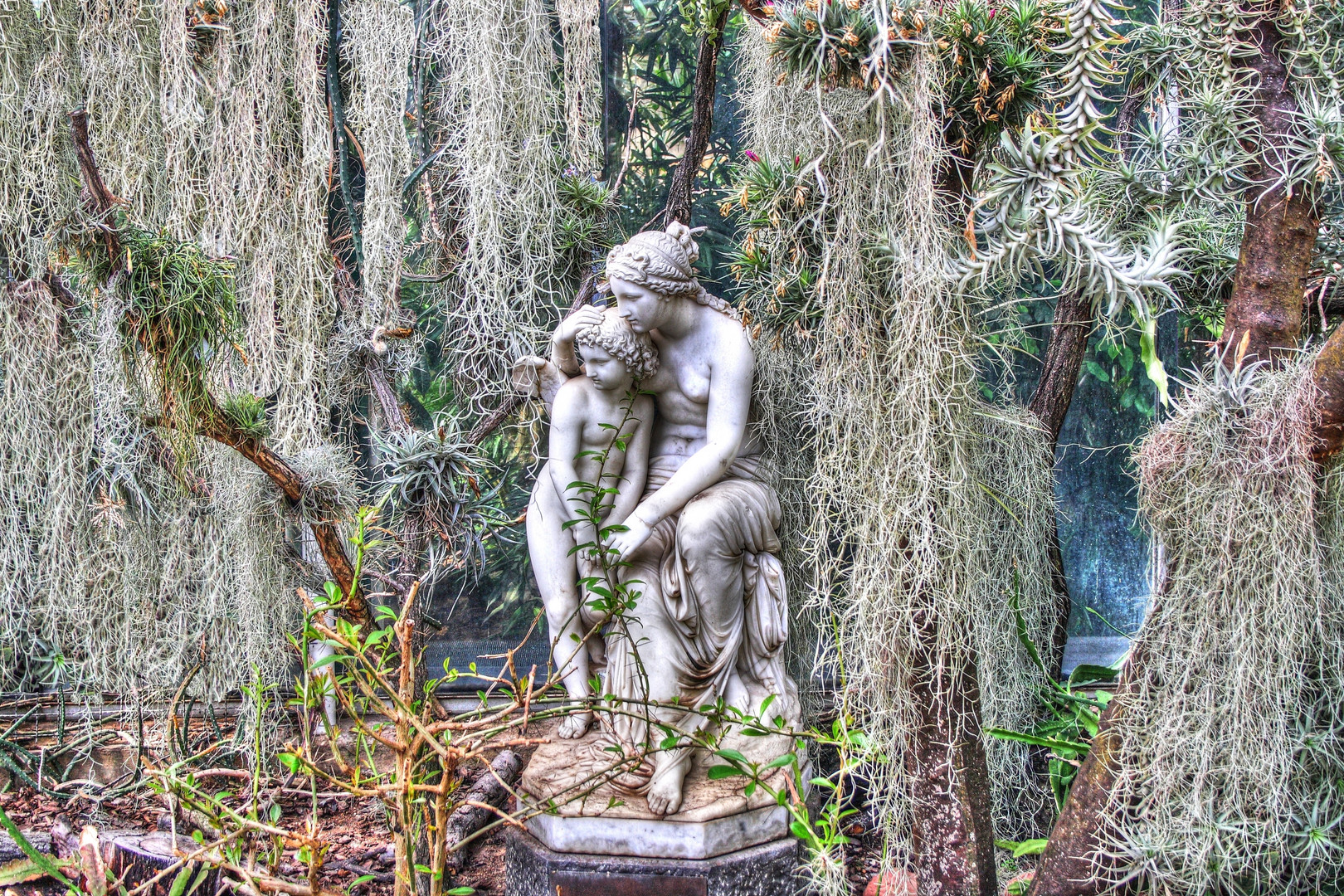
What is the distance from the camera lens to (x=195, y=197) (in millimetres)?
3330

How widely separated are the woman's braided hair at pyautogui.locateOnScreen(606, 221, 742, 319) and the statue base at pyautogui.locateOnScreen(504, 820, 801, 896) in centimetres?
118

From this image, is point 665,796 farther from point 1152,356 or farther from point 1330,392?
point 1330,392

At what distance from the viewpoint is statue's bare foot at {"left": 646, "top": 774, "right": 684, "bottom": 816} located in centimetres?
223

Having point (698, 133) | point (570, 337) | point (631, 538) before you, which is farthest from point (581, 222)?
point (631, 538)

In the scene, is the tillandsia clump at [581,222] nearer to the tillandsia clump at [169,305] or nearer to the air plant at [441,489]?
the air plant at [441,489]

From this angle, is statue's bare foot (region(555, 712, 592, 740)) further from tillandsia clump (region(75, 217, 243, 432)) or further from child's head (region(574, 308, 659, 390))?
tillandsia clump (region(75, 217, 243, 432))

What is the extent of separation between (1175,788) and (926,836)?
1.63 ft

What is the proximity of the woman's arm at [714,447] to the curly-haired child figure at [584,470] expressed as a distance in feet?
0.33

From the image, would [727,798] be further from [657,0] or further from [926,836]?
[657,0]

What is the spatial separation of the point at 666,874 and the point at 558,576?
73 cm

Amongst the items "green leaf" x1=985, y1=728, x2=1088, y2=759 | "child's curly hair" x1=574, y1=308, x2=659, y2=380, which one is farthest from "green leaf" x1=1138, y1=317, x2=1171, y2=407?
"child's curly hair" x1=574, y1=308, x2=659, y2=380

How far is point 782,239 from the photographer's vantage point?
2176 mm

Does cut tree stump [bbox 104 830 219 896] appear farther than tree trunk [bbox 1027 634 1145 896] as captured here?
Yes

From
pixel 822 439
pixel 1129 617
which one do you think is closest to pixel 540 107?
pixel 822 439
